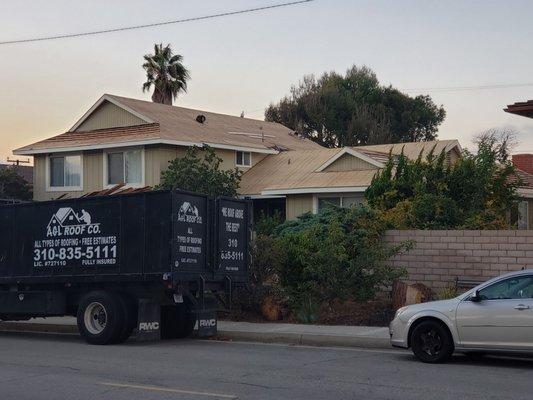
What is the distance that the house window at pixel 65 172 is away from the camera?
33.7 m

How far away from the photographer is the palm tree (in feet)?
152

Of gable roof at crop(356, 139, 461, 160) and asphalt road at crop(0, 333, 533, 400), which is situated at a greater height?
gable roof at crop(356, 139, 461, 160)

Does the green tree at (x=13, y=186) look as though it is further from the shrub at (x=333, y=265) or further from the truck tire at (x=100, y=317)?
the truck tire at (x=100, y=317)

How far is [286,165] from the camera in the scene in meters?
33.9

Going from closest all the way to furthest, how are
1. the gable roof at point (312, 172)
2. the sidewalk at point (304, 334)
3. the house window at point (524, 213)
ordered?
the sidewalk at point (304, 334) < the gable roof at point (312, 172) < the house window at point (524, 213)

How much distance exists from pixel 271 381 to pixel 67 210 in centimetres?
711

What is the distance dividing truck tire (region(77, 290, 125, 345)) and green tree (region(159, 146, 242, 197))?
40.6 ft

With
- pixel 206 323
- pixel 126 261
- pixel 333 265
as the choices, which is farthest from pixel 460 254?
pixel 126 261

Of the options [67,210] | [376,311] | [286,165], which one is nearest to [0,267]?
[67,210]

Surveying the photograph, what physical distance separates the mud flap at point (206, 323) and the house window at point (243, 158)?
18.2 m

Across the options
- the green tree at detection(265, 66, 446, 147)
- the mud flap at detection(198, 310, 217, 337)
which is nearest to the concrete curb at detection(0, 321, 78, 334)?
the mud flap at detection(198, 310, 217, 337)

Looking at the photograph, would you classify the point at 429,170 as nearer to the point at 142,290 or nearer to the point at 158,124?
the point at 142,290

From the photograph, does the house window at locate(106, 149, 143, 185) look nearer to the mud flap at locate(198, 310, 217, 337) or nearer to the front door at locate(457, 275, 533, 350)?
the mud flap at locate(198, 310, 217, 337)

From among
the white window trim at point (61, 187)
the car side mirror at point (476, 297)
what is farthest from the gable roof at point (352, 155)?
the car side mirror at point (476, 297)
